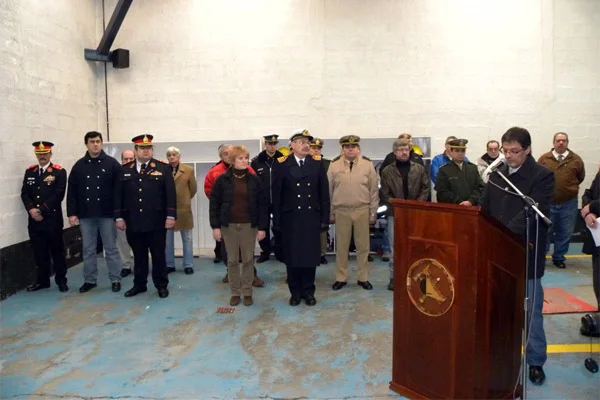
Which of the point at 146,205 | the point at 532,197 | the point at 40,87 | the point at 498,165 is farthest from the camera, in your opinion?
the point at 40,87

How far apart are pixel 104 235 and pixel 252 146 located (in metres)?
2.83

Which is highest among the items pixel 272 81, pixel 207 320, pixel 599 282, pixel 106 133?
pixel 272 81

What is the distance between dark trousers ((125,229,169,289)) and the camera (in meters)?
4.86

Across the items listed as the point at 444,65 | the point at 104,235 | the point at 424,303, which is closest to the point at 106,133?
the point at 104,235

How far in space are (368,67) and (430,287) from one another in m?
5.52

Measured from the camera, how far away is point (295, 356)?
3352 millimetres

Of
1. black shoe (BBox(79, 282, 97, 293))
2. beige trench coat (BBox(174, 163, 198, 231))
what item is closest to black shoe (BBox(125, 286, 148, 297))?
black shoe (BBox(79, 282, 97, 293))

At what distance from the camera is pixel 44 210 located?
16.5 feet

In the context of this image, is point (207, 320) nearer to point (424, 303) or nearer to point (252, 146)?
point (424, 303)

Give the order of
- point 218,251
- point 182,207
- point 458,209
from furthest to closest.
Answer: point 218,251 → point 182,207 → point 458,209

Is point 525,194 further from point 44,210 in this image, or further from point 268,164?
point 44,210

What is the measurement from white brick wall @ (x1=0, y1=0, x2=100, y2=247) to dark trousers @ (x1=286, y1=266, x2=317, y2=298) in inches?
117

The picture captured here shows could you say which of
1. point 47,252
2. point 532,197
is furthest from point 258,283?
point 532,197

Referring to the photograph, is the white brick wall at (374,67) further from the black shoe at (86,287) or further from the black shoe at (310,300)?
the black shoe at (310,300)
